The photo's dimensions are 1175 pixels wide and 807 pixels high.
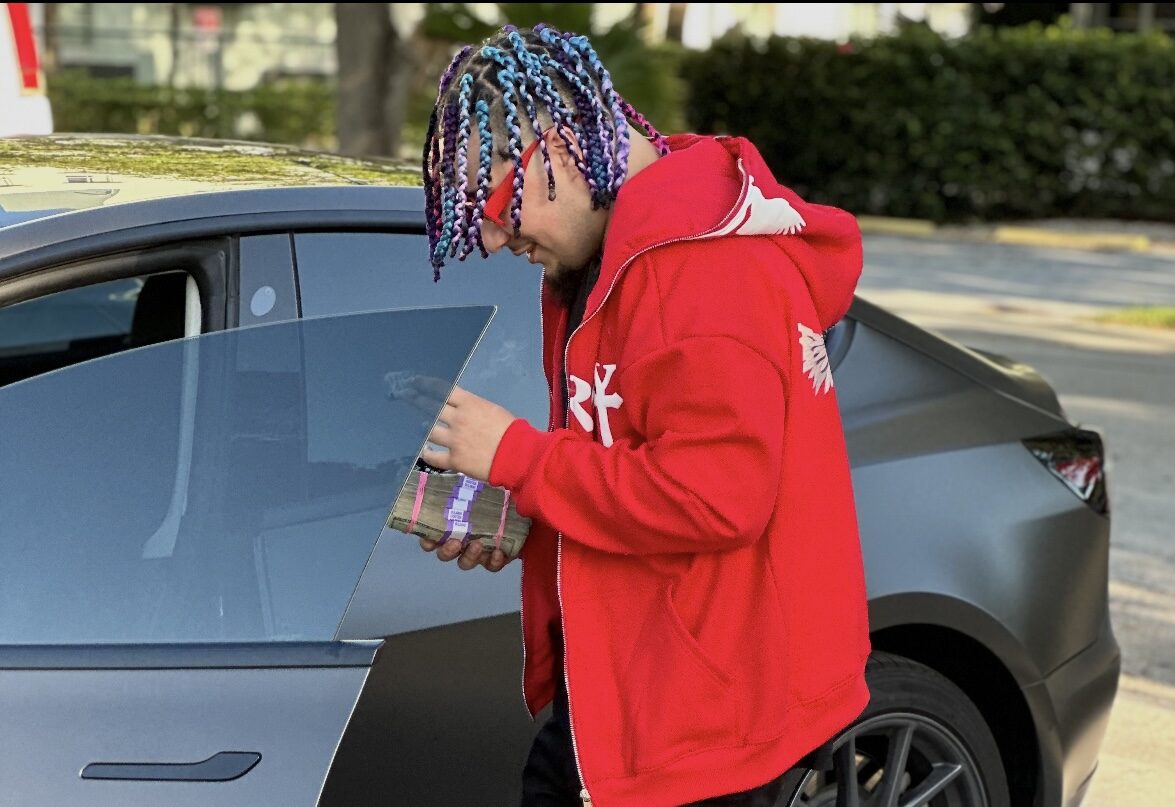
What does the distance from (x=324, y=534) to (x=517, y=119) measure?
582 mm

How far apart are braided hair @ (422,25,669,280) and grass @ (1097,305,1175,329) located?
31.4 feet

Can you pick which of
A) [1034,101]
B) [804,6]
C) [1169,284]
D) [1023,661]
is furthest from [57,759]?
[804,6]

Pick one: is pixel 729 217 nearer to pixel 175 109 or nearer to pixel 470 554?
pixel 470 554

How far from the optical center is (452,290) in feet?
7.97

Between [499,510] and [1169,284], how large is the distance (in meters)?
11.8

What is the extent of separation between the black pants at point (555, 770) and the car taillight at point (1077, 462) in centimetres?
127

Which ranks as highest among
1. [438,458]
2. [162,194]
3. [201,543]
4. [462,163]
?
[462,163]

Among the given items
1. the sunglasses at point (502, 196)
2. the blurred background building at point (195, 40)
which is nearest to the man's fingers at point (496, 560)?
the sunglasses at point (502, 196)

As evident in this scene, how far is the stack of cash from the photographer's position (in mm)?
1890

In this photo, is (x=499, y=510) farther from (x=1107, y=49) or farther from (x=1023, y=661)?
(x=1107, y=49)

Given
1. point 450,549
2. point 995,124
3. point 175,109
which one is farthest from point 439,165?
point 175,109

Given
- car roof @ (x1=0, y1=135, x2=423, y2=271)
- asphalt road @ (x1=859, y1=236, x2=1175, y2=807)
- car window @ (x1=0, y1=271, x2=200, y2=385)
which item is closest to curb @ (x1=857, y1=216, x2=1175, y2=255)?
asphalt road @ (x1=859, y1=236, x2=1175, y2=807)

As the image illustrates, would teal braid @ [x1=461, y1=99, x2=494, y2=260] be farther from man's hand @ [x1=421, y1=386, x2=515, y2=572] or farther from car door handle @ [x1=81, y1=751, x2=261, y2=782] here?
car door handle @ [x1=81, y1=751, x2=261, y2=782]

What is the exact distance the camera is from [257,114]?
1825 centimetres
